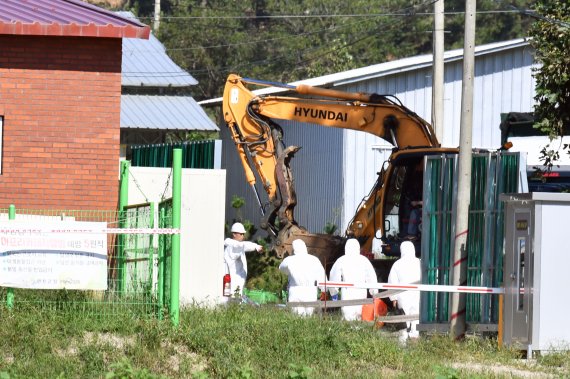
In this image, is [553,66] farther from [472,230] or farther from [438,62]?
[438,62]

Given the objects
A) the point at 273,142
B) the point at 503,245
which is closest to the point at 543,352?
the point at 503,245

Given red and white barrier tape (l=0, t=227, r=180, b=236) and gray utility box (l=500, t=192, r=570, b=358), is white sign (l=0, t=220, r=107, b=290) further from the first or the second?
gray utility box (l=500, t=192, r=570, b=358)

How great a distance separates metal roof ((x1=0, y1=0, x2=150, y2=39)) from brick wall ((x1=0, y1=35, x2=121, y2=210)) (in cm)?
29

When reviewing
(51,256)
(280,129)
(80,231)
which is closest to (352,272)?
(80,231)

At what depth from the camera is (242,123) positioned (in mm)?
23703

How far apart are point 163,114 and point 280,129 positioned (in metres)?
10.3

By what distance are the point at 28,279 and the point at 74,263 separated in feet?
1.85

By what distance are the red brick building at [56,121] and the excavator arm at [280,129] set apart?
642cm

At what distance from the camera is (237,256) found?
2022cm

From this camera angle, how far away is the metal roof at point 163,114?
32281mm

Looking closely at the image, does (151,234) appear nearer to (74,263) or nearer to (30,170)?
(74,263)

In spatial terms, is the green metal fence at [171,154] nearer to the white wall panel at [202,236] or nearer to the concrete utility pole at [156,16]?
the white wall panel at [202,236]

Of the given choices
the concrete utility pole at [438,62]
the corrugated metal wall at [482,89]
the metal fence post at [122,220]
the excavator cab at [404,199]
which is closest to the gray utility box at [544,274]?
the metal fence post at [122,220]

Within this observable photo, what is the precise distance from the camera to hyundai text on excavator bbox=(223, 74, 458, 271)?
21734mm
